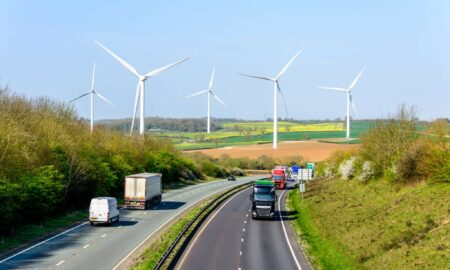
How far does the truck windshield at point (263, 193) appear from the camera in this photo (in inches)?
2262

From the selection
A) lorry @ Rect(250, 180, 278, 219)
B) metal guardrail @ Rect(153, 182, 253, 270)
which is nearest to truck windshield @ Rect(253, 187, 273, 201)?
lorry @ Rect(250, 180, 278, 219)

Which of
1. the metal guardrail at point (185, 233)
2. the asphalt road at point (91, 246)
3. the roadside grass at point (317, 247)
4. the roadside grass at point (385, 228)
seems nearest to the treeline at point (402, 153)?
the roadside grass at point (385, 228)

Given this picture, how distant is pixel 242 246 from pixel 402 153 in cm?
2756

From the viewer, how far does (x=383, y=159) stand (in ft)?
228

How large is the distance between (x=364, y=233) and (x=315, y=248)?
4.21 m

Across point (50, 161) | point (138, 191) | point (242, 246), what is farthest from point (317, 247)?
point (50, 161)

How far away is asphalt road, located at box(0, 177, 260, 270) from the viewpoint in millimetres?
33750

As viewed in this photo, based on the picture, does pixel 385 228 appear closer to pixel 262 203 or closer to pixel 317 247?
pixel 317 247

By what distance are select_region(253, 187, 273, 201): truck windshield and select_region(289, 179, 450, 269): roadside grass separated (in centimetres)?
376

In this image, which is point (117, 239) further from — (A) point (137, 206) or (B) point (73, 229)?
(A) point (137, 206)

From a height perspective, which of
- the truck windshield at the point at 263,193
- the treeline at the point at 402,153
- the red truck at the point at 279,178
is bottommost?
the red truck at the point at 279,178

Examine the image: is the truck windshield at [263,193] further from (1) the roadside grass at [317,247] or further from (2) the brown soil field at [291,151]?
(2) the brown soil field at [291,151]

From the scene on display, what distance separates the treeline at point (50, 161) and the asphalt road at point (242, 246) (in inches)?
545

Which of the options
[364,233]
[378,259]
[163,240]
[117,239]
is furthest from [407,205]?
[117,239]
